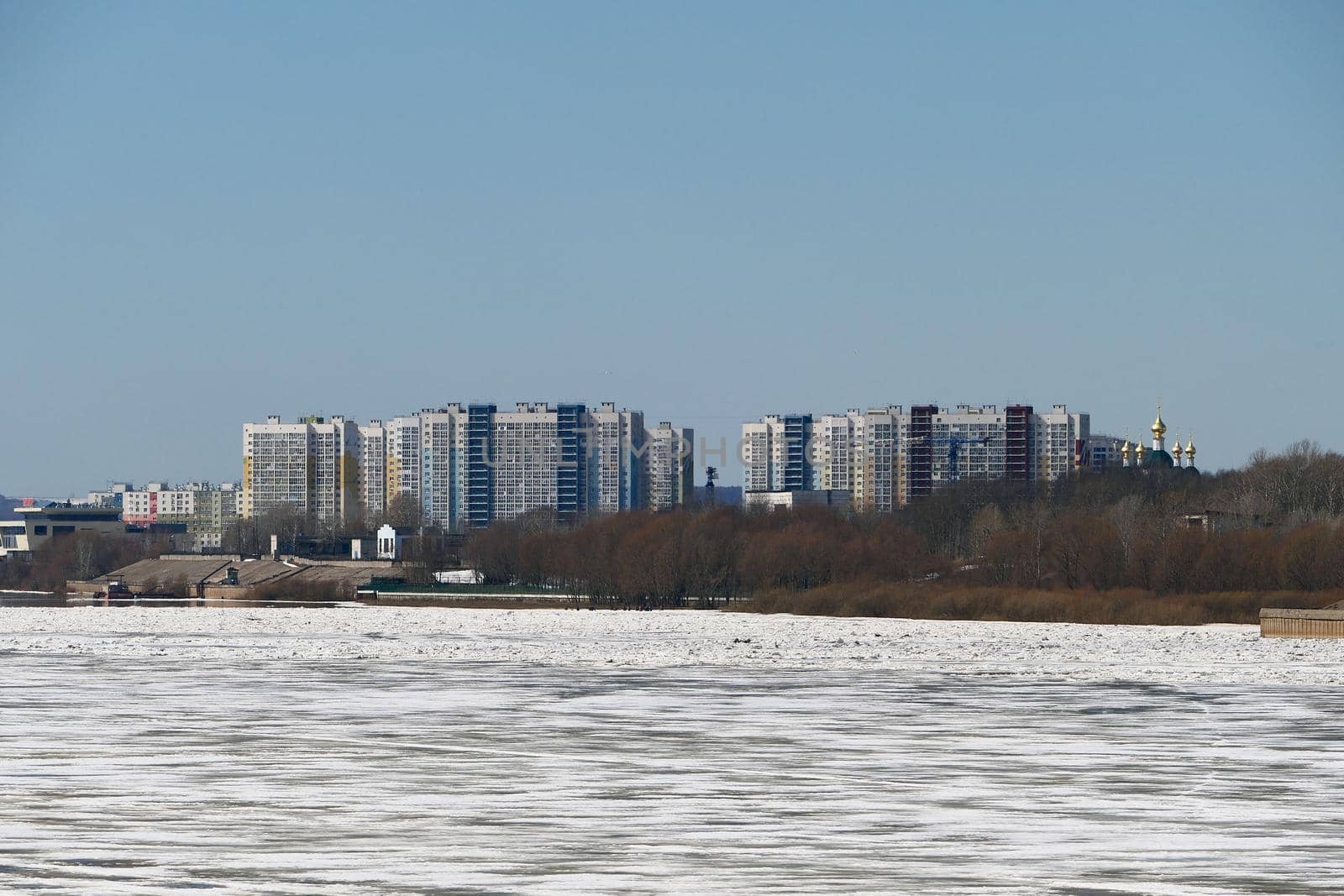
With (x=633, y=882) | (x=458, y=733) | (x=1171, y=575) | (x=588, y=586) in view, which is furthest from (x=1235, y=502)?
(x=633, y=882)

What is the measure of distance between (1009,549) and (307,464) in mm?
112652

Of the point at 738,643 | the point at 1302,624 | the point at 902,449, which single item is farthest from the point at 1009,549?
the point at 902,449

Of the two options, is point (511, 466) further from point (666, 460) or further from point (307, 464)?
point (307, 464)

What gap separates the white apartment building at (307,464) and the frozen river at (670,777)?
141 meters

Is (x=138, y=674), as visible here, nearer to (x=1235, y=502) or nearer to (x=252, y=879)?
(x=252, y=879)

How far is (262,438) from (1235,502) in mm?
111340


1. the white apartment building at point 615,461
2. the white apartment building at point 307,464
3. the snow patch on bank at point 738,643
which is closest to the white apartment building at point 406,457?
the white apartment building at point 307,464

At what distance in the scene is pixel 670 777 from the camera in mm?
15109

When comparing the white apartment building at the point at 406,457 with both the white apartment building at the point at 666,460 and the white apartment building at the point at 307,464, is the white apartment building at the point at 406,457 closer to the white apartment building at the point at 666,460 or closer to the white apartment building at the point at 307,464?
the white apartment building at the point at 307,464

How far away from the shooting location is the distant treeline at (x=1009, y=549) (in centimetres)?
5919

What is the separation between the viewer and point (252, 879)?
1050 centimetres

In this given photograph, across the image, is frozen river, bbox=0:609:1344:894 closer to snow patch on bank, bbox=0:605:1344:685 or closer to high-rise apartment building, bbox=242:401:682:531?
snow patch on bank, bbox=0:605:1344:685

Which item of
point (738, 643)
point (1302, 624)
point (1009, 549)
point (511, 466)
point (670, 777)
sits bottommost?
point (738, 643)

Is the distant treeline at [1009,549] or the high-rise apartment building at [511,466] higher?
the high-rise apartment building at [511,466]
